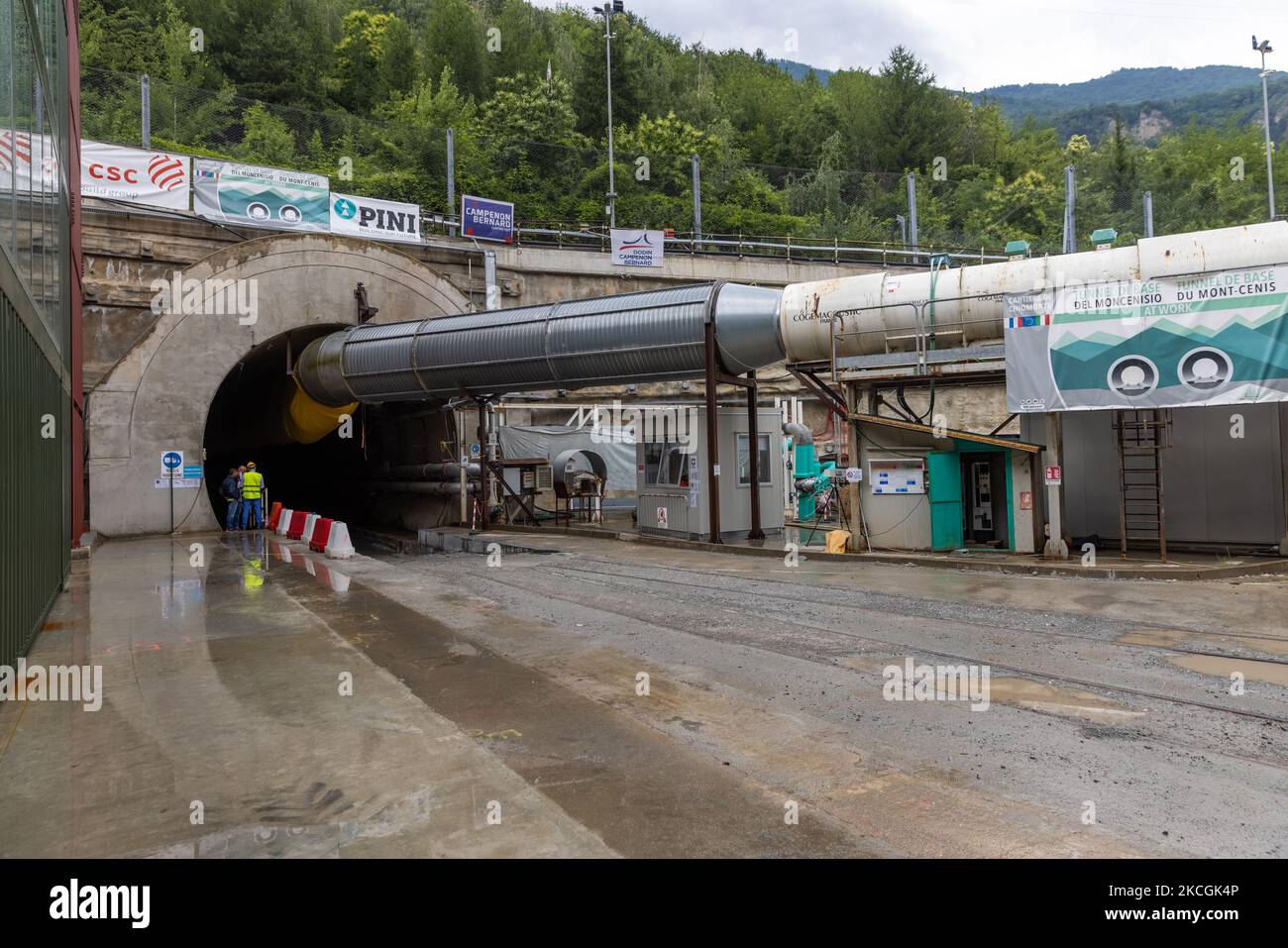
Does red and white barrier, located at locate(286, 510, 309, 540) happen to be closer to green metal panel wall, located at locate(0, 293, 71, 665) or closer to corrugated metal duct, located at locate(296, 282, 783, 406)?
corrugated metal duct, located at locate(296, 282, 783, 406)

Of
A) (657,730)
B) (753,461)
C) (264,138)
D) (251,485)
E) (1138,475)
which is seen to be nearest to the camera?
(657,730)

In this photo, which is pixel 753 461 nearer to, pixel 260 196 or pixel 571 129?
pixel 260 196

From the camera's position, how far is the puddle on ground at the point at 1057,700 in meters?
6.36

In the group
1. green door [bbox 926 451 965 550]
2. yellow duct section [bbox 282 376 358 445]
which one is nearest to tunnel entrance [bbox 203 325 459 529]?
yellow duct section [bbox 282 376 358 445]

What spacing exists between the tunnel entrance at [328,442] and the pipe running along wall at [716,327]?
3520 mm

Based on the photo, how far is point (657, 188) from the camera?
50812 mm

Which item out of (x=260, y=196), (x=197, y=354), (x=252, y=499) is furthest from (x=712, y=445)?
(x=260, y=196)

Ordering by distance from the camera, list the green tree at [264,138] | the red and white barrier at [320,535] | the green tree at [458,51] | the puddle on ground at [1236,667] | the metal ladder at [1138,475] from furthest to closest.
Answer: the green tree at [458,51], the green tree at [264,138], the red and white barrier at [320,535], the metal ladder at [1138,475], the puddle on ground at [1236,667]

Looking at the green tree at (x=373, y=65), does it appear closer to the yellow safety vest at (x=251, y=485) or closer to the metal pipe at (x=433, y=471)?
the metal pipe at (x=433, y=471)

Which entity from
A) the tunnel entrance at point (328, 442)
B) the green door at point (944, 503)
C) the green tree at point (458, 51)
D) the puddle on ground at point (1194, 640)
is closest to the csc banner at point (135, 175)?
the tunnel entrance at point (328, 442)

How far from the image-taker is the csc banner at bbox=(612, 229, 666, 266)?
106 ft

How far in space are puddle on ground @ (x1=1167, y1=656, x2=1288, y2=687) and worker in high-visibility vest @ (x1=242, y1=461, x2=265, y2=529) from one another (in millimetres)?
21306

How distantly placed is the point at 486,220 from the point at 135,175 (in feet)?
34.9
